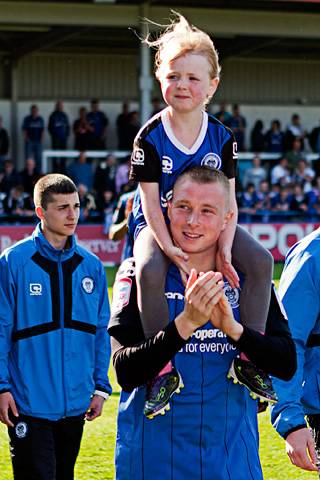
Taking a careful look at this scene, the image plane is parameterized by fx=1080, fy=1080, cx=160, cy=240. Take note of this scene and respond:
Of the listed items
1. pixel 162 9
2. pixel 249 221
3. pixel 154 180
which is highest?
pixel 162 9

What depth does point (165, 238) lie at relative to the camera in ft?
12.7

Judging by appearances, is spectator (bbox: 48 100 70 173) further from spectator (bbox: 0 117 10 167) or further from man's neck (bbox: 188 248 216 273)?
man's neck (bbox: 188 248 216 273)

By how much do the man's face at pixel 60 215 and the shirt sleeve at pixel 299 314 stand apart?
1.76 meters

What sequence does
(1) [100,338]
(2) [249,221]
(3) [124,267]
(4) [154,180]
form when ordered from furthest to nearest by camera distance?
(2) [249,221] → (1) [100,338] → (4) [154,180] → (3) [124,267]

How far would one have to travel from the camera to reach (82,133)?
2998 centimetres

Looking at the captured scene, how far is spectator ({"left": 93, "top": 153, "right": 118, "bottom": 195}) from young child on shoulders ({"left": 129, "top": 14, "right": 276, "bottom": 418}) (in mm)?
22453

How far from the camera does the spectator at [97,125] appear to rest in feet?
99.6

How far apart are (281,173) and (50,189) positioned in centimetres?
2399

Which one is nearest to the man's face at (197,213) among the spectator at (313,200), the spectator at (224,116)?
the spectator at (313,200)

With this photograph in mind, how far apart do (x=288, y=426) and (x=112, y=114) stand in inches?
1163

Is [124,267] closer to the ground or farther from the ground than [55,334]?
farther from the ground

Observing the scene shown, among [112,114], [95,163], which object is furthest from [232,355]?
[112,114]

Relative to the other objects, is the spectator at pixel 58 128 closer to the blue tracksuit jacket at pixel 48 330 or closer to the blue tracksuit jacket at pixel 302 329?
the blue tracksuit jacket at pixel 48 330

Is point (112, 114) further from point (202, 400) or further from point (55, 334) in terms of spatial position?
point (202, 400)
